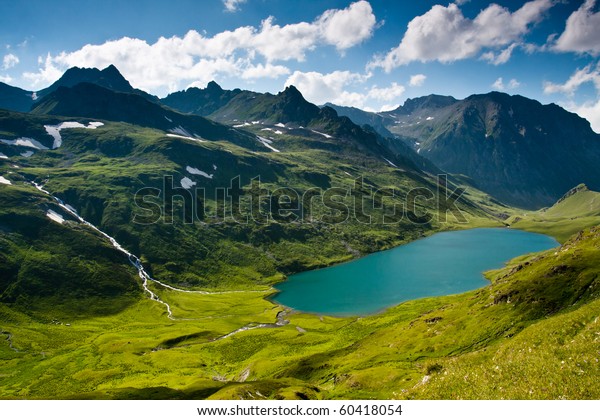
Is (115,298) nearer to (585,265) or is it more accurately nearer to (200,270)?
(200,270)

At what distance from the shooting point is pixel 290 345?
94375 mm

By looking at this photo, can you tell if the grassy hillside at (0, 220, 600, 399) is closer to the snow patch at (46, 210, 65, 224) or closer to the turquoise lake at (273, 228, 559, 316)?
the turquoise lake at (273, 228, 559, 316)

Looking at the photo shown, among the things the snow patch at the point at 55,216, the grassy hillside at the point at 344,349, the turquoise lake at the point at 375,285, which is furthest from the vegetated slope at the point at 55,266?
the turquoise lake at the point at 375,285

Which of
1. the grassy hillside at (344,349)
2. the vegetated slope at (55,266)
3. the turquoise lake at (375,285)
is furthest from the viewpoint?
the vegetated slope at (55,266)

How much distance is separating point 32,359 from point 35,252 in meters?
83.6

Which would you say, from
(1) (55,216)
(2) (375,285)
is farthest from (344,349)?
(1) (55,216)

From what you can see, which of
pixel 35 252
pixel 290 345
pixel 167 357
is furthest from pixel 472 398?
pixel 35 252

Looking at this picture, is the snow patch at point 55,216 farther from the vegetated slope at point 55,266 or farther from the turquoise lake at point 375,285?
the turquoise lake at point 375,285

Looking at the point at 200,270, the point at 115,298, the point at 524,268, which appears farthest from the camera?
Result: the point at 200,270

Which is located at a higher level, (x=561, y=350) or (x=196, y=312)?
(x=561, y=350)

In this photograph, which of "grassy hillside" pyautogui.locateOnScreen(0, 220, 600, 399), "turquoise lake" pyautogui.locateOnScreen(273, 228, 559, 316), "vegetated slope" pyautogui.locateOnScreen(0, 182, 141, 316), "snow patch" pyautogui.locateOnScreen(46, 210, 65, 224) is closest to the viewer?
"grassy hillside" pyautogui.locateOnScreen(0, 220, 600, 399)

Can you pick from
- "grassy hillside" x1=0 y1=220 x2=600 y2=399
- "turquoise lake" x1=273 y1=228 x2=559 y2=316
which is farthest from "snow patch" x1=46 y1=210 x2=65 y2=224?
"turquoise lake" x1=273 y1=228 x2=559 y2=316
